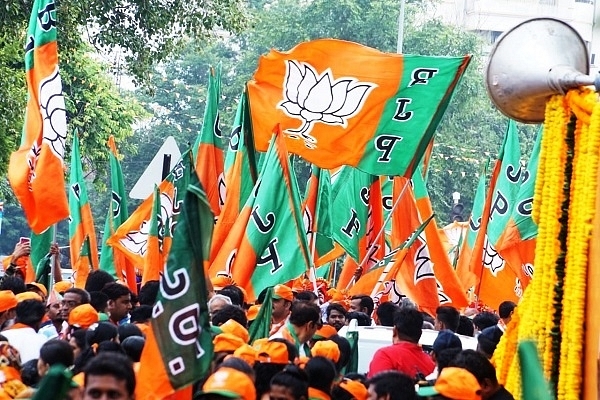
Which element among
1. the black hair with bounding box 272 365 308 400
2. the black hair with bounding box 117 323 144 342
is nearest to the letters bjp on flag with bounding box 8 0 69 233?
the black hair with bounding box 117 323 144 342

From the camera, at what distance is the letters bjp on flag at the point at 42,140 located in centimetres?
1032

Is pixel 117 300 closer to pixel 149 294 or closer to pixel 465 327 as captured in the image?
pixel 149 294

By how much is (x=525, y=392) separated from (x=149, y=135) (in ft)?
138

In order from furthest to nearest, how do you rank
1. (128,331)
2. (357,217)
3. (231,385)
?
1. (357,217)
2. (128,331)
3. (231,385)

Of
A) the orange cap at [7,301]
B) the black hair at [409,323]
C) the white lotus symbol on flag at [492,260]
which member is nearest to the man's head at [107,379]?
the black hair at [409,323]

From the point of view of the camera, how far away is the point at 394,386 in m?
5.84

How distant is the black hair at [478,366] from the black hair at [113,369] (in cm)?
166

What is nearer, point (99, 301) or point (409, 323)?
point (409, 323)

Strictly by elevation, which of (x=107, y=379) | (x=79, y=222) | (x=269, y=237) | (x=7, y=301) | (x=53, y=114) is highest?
(x=53, y=114)

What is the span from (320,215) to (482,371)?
7485mm

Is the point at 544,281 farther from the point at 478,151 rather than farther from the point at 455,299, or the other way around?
the point at 478,151

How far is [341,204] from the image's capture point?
13.9 m

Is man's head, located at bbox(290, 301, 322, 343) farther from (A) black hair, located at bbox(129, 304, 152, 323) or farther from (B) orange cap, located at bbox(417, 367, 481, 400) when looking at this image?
(B) orange cap, located at bbox(417, 367, 481, 400)

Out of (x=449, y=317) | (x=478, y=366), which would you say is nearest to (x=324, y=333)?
(x=449, y=317)
